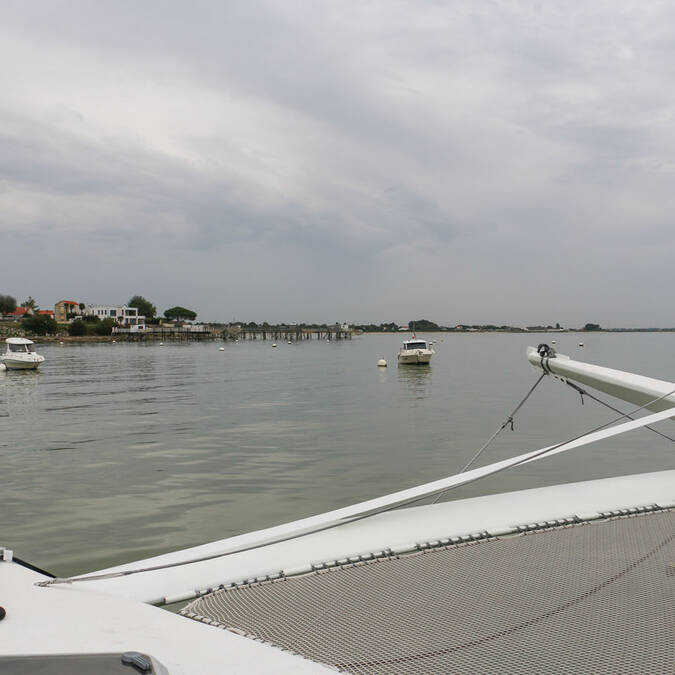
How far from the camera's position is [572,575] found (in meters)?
2.83

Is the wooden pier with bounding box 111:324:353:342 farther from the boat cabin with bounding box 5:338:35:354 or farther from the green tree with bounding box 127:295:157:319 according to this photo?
the boat cabin with bounding box 5:338:35:354

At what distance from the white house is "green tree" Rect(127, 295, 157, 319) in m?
2.83

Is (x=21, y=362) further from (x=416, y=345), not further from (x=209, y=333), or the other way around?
(x=209, y=333)

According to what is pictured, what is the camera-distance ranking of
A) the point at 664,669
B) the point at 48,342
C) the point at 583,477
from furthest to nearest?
1. the point at 48,342
2. the point at 583,477
3. the point at 664,669

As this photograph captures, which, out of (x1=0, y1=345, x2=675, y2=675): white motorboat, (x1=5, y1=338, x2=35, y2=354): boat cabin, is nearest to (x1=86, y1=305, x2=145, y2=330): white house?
(x1=5, y1=338, x2=35, y2=354): boat cabin

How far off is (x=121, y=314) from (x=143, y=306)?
372 inches

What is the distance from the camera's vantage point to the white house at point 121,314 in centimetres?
17738

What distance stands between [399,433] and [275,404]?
8356 mm

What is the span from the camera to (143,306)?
18812 centimetres

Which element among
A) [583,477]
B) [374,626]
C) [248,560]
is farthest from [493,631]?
[583,477]

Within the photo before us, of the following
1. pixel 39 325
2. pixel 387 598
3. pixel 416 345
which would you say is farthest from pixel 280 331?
pixel 387 598

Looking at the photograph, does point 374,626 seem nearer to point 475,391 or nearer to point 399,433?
point 399,433

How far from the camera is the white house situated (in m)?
177

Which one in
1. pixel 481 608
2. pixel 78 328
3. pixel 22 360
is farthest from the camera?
pixel 78 328
